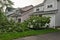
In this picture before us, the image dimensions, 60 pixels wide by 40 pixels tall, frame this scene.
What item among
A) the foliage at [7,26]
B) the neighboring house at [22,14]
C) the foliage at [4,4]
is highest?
the foliage at [4,4]

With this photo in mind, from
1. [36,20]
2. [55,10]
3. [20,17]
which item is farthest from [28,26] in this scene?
[20,17]

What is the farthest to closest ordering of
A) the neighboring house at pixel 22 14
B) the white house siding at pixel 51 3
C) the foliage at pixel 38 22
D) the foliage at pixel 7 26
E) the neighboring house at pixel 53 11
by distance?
the neighboring house at pixel 22 14 → the white house siding at pixel 51 3 → the neighboring house at pixel 53 11 → the foliage at pixel 38 22 → the foliage at pixel 7 26

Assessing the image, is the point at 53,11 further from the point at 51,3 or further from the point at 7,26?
the point at 7,26

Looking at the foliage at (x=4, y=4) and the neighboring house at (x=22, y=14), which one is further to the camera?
the neighboring house at (x=22, y=14)

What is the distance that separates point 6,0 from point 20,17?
14147 mm

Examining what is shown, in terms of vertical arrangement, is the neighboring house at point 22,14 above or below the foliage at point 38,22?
above

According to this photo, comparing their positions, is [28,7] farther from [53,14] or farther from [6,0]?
[6,0]

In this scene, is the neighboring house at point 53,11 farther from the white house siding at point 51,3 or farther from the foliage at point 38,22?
the foliage at point 38,22

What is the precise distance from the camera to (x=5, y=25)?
1744 cm

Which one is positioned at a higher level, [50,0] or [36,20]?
[50,0]

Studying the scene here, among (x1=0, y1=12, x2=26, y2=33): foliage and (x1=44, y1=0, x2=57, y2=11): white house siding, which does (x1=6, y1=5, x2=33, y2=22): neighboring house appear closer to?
(x1=44, y1=0, x2=57, y2=11): white house siding

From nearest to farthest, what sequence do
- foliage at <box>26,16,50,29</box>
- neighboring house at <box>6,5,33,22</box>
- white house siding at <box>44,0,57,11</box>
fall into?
foliage at <box>26,16,50,29</box>
white house siding at <box>44,0,57,11</box>
neighboring house at <box>6,5,33,22</box>

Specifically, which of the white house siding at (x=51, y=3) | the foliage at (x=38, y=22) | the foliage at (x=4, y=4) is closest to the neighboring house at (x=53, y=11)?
the white house siding at (x=51, y=3)

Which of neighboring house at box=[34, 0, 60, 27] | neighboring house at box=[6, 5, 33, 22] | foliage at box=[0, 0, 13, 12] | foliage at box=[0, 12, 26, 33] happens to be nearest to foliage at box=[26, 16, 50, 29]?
foliage at box=[0, 12, 26, 33]
